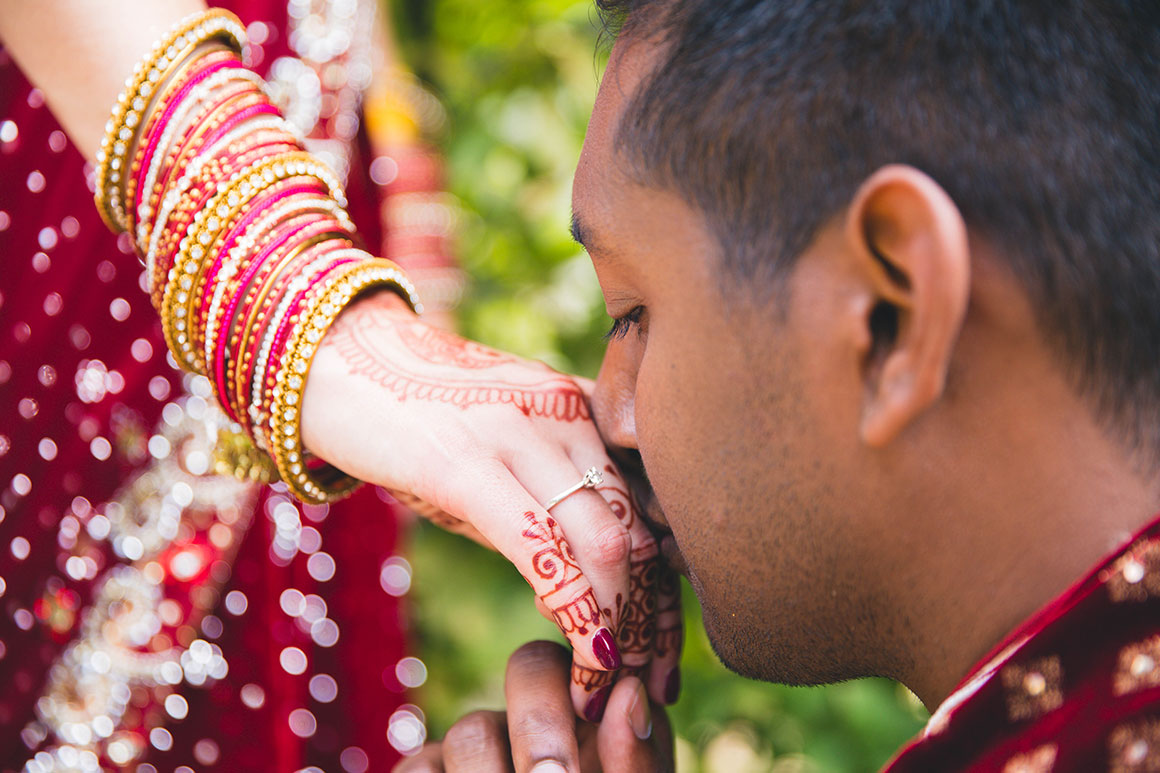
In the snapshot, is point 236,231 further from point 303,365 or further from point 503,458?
point 503,458

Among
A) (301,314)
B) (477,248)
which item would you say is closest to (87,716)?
(301,314)

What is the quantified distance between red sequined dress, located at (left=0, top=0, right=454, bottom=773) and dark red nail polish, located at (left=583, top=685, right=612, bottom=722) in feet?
2.29

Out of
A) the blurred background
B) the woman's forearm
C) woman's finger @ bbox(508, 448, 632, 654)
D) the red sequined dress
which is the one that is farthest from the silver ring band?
the blurred background

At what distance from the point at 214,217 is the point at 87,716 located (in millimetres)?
787

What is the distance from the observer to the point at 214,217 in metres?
1.12

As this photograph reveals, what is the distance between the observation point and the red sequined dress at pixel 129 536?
1.35 m

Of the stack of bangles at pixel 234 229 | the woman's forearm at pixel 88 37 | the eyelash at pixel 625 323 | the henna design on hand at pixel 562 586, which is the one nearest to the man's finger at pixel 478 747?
the henna design on hand at pixel 562 586

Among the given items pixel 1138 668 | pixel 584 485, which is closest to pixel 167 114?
pixel 584 485

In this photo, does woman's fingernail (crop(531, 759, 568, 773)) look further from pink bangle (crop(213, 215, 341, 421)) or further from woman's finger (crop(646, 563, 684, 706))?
pink bangle (crop(213, 215, 341, 421))

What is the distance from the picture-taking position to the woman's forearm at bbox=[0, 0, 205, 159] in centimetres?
116

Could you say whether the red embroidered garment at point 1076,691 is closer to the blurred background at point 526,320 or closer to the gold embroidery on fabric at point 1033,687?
the gold embroidery on fabric at point 1033,687

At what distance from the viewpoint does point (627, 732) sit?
3.41ft

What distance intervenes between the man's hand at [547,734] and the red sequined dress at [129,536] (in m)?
0.50

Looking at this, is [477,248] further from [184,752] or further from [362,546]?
[184,752]
